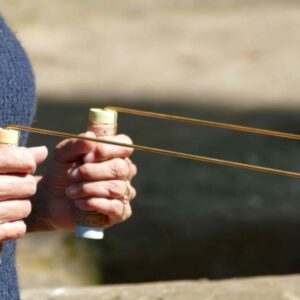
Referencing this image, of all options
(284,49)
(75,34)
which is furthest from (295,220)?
(75,34)

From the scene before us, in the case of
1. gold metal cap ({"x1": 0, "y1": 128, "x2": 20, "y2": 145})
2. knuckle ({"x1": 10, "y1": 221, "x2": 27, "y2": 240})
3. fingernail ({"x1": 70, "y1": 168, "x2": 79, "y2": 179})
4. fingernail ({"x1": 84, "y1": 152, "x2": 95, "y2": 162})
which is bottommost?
knuckle ({"x1": 10, "y1": 221, "x2": 27, "y2": 240})

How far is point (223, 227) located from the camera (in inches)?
109

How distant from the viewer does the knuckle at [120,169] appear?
1382 millimetres

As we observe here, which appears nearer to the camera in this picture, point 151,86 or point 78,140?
point 78,140

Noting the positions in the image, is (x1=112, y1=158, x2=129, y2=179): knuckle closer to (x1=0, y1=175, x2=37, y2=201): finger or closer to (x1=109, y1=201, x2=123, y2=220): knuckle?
(x1=109, y1=201, x2=123, y2=220): knuckle

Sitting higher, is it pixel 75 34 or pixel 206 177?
pixel 75 34

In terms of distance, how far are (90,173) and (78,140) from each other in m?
0.05

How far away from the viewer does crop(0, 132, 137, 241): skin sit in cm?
123

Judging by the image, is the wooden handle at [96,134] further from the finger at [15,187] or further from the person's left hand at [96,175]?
the finger at [15,187]

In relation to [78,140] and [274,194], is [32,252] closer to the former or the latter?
[274,194]

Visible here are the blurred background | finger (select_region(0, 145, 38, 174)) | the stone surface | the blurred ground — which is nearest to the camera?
finger (select_region(0, 145, 38, 174))

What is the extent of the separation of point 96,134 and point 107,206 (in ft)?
0.32

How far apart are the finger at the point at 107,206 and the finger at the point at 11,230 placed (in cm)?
13

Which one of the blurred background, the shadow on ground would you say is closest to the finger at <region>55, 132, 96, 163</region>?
the blurred background
